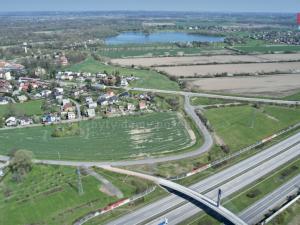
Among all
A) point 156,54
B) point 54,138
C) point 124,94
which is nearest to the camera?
point 54,138

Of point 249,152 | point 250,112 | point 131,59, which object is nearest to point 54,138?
point 249,152

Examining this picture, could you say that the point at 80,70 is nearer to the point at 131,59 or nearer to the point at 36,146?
Answer: the point at 131,59

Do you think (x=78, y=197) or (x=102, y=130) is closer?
(x=78, y=197)

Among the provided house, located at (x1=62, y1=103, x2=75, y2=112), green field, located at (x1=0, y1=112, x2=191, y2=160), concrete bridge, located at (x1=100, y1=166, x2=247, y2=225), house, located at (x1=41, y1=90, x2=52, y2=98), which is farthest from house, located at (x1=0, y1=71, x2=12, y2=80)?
concrete bridge, located at (x1=100, y1=166, x2=247, y2=225)

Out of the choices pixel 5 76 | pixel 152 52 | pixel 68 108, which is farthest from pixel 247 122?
pixel 152 52

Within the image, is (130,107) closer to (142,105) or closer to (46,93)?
(142,105)

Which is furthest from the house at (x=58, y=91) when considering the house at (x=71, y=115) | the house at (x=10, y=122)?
the house at (x=10, y=122)

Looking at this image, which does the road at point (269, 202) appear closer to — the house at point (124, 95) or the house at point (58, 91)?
the house at point (124, 95)

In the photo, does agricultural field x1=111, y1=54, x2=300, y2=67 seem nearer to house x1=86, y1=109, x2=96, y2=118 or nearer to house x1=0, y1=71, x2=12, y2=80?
house x1=0, y1=71, x2=12, y2=80
